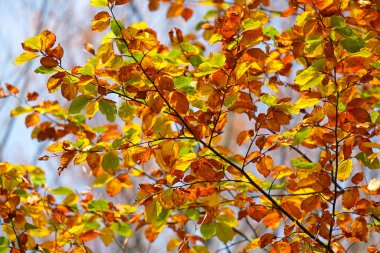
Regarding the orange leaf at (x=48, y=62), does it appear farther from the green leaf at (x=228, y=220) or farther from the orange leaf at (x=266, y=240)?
the green leaf at (x=228, y=220)

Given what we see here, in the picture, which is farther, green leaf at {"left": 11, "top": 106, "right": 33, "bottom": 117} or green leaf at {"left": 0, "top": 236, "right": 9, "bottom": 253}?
green leaf at {"left": 11, "top": 106, "right": 33, "bottom": 117}

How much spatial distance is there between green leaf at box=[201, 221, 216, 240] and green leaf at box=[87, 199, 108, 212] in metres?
0.45

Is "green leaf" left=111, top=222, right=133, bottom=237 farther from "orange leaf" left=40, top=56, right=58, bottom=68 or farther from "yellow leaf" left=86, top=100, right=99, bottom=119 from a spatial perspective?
→ "orange leaf" left=40, top=56, right=58, bottom=68

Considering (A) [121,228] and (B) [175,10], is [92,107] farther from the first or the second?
(B) [175,10]

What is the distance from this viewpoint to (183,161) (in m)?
1.64

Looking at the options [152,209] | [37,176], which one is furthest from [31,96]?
[152,209]

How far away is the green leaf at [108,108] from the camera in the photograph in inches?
60.7

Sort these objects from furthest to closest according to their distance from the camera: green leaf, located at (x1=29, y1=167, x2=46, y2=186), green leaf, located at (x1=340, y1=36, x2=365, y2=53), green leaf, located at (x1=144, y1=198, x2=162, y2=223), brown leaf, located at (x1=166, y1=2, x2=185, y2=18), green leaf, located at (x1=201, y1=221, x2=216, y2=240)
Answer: brown leaf, located at (x1=166, y1=2, x2=185, y2=18)
green leaf, located at (x1=29, y1=167, x2=46, y2=186)
green leaf, located at (x1=201, y1=221, x2=216, y2=240)
green leaf, located at (x1=144, y1=198, x2=162, y2=223)
green leaf, located at (x1=340, y1=36, x2=365, y2=53)

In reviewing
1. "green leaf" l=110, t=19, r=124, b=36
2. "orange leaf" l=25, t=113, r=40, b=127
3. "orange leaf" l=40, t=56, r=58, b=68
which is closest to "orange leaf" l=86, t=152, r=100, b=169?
"orange leaf" l=40, t=56, r=58, b=68

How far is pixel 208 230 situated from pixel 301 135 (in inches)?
30.0

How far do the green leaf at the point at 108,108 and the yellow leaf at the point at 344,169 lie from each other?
0.78 metres

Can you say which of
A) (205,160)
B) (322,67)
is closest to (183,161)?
(205,160)

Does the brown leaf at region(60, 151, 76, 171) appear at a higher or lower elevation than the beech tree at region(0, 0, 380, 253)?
lower

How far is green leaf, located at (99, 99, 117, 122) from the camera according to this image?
1.54m
